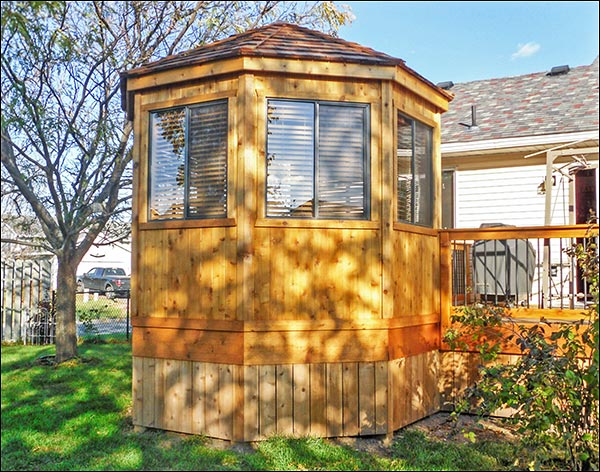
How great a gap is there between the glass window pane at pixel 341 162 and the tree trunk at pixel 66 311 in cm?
247

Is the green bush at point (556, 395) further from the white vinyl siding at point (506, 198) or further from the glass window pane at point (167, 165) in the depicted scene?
the white vinyl siding at point (506, 198)

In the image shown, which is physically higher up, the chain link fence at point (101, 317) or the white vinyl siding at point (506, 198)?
the white vinyl siding at point (506, 198)

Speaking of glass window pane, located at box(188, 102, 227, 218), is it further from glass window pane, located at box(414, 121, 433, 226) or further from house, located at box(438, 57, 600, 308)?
house, located at box(438, 57, 600, 308)

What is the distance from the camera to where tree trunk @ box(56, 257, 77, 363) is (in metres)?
4.70

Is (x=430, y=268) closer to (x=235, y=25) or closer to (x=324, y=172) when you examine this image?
(x=324, y=172)

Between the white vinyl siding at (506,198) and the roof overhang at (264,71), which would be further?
the white vinyl siding at (506,198)

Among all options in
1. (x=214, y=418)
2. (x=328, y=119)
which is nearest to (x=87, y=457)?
(x=214, y=418)

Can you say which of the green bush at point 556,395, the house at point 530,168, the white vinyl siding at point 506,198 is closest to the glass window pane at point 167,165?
the green bush at point 556,395

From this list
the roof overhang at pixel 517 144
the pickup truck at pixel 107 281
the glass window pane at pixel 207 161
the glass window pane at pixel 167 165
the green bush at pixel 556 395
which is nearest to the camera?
the green bush at pixel 556 395

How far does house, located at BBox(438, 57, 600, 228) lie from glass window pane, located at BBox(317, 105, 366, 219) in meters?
3.88

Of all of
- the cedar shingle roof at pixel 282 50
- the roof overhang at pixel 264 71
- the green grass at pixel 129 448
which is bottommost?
the green grass at pixel 129 448

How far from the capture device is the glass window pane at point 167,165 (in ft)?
17.4

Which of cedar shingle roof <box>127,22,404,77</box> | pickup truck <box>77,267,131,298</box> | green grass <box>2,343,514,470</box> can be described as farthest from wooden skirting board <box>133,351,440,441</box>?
pickup truck <box>77,267,131,298</box>

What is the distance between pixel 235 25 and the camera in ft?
26.6
